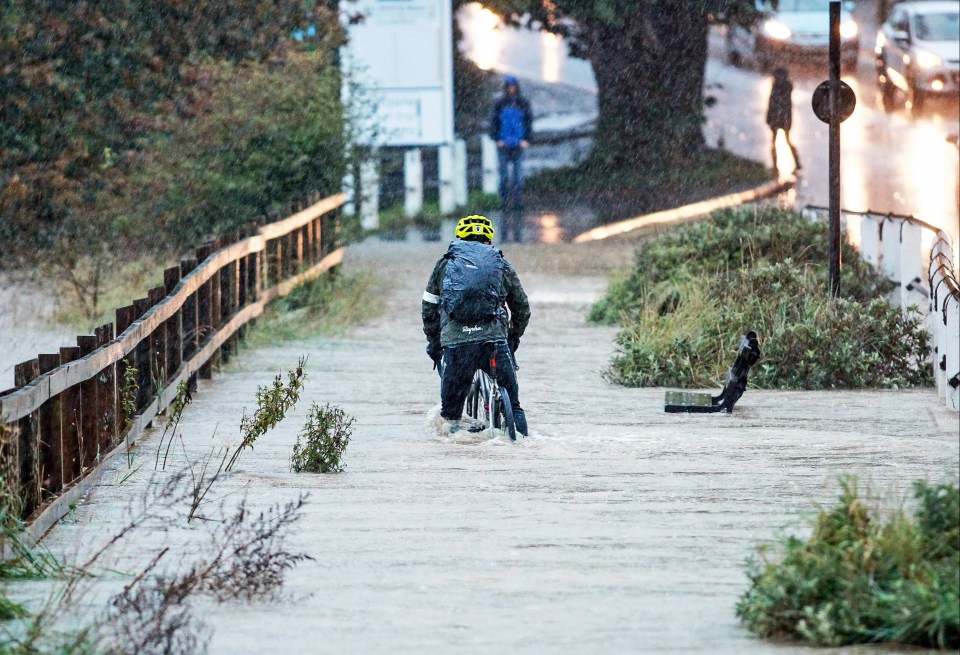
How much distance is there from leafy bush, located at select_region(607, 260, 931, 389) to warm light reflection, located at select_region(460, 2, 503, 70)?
2932 centimetres

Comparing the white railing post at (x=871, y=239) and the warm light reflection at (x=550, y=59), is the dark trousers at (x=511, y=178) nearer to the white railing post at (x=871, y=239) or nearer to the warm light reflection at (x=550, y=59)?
the white railing post at (x=871, y=239)

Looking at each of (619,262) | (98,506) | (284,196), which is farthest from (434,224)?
(98,506)

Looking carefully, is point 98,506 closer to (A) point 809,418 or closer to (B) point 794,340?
(A) point 809,418

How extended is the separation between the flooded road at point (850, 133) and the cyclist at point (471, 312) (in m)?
11.6

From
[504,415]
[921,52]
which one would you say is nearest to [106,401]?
[504,415]

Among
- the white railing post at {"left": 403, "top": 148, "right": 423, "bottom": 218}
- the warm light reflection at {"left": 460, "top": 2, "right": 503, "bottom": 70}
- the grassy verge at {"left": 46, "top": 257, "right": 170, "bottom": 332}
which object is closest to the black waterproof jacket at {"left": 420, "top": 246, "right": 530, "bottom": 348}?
the grassy verge at {"left": 46, "top": 257, "right": 170, "bottom": 332}

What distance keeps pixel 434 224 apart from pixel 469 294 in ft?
47.7

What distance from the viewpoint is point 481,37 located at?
50000 millimetres

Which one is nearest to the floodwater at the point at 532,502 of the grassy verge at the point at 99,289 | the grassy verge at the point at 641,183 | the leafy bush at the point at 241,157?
the grassy verge at the point at 99,289

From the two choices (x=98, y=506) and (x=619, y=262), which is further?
(x=619, y=262)

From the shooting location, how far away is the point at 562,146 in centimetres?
3262

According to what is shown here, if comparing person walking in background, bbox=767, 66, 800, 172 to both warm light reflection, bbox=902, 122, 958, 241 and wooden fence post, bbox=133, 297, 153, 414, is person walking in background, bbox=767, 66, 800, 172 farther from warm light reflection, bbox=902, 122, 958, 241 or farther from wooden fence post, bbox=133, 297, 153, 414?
wooden fence post, bbox=133, 297, 153, 414

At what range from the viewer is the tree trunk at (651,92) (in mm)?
28375

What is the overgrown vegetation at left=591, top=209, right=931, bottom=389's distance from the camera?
494 inches
